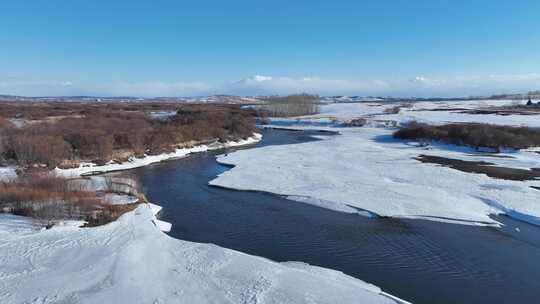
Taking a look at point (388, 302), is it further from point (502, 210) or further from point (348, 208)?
point (502, 210)

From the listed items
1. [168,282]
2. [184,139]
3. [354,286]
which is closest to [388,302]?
[354,286]

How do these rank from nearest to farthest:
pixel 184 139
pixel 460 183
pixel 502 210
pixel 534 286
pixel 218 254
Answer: pixel 534 286 < pixel 218 254 < pixel 502 210 < pixel 460 183 < pixel 184 139

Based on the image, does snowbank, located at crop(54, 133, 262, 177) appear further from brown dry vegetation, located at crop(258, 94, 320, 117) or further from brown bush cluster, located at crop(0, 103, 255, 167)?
brown dry vegetation, located at crop(258, 94, 320, 117)

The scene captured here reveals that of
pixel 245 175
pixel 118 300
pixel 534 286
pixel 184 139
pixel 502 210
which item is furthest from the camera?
pixel 184 139

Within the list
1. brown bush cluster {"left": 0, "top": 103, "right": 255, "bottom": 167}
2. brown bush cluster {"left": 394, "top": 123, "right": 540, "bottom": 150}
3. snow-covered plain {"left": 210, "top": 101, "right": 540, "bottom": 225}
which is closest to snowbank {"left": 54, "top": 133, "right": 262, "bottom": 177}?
brown bush cluster {"left": 0, "top": 103, "right": 255, "bottom": 167}

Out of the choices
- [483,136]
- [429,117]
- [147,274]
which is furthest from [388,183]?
[429,117]

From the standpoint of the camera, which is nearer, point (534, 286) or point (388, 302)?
point (388, 302)

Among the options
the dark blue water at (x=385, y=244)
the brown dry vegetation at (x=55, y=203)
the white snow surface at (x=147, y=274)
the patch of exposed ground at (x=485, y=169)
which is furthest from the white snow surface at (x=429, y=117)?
the brown dry vegetation at (x=55, y=203)
